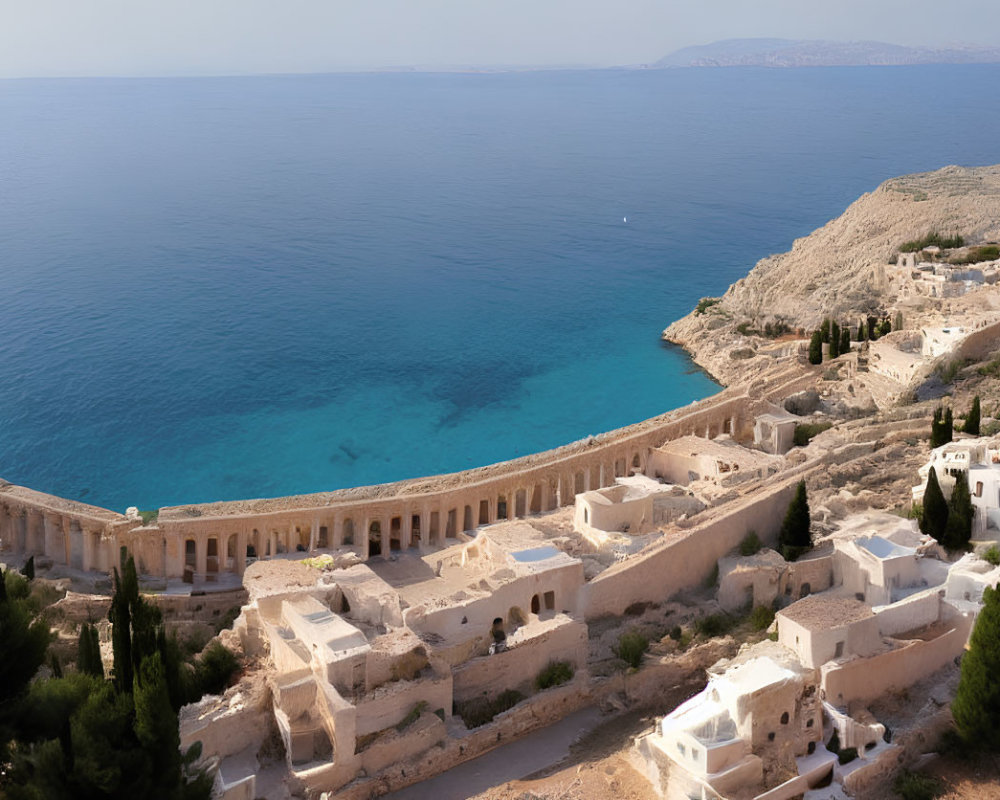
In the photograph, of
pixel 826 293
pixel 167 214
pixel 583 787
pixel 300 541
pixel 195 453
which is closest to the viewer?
pixel 583 787

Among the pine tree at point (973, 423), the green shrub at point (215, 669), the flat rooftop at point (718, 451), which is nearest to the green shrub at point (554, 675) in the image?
the green shrub at point (215, 669)

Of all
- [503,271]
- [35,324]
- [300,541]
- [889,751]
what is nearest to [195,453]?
[300,541]

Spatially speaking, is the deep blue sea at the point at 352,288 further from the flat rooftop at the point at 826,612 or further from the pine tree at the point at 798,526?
the flat rooftop at the point at 826,612

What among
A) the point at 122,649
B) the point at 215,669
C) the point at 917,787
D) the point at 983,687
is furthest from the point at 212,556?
the point at 983,687

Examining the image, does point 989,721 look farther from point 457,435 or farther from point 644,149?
point 644,149

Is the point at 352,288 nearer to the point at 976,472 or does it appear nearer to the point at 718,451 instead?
the point at 718,451

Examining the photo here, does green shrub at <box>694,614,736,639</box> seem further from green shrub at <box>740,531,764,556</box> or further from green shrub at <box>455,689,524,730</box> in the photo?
green shrub at <box>455,689,524,730</box>
